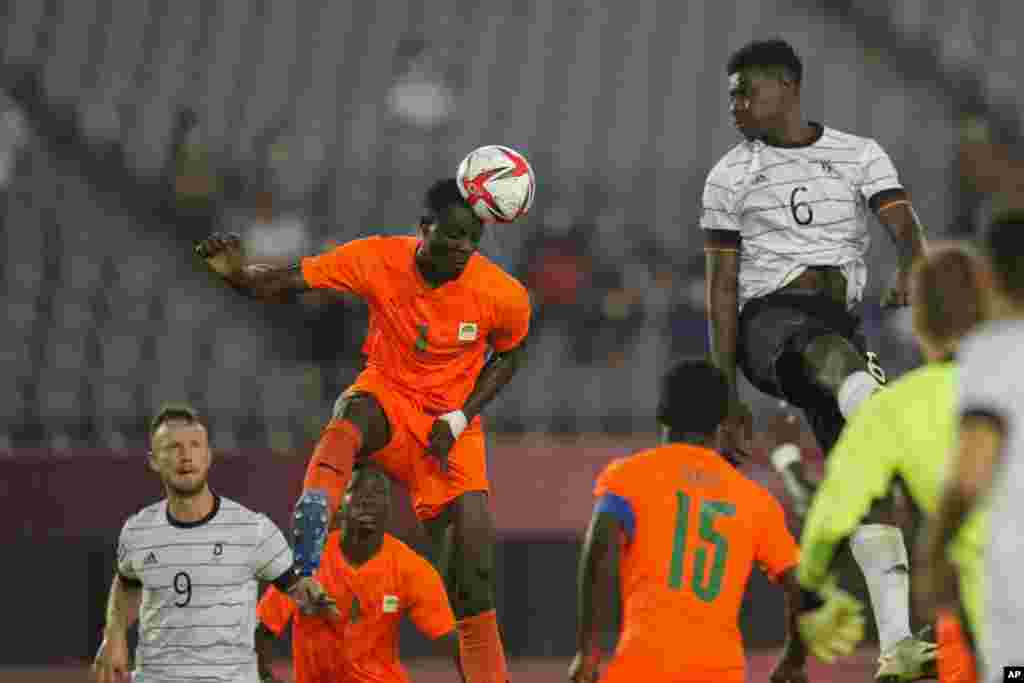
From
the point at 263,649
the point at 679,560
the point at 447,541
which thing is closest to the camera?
the point at 679,560

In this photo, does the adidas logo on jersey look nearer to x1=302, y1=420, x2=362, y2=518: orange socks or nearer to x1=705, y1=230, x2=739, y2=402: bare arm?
x1=705, y1=230, x2=739, y2=402: bare arm

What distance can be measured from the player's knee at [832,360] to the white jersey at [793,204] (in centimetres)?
51

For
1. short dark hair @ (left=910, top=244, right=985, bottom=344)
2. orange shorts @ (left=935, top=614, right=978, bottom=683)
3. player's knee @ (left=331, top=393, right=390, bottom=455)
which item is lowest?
orange shorts @ (left=935, top=614, right=978, bottom=683)

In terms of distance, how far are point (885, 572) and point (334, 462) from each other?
1.94 metres

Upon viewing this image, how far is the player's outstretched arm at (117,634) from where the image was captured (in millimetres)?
6426

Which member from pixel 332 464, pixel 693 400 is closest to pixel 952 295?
pixel 693 400

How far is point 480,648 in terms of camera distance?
7230 millimetres

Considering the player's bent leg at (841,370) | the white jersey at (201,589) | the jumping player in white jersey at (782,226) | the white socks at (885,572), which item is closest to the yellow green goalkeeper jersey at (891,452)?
the player's bent leg at (841,370)

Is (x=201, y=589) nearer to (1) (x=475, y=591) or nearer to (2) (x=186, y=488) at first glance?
(2) (x=186, y=488)

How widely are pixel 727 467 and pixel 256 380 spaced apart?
646 cm

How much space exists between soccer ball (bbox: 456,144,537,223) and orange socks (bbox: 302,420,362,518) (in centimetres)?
93

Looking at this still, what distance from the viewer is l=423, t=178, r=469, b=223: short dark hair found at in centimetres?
691

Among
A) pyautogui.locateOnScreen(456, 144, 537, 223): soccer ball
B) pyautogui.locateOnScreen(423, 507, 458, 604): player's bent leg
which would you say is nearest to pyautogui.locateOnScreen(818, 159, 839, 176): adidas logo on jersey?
pyautogui.locateOnScreen(456, 144, 537, 223): soccer ball

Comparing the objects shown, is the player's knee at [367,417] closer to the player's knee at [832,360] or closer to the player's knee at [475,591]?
the player's knee at [475,591]
